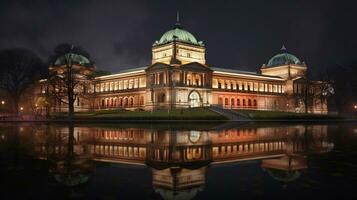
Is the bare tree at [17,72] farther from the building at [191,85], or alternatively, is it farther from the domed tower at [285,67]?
the domed tower at [285,67]

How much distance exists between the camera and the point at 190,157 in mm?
17656

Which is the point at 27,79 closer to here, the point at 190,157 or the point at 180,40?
the point at 180,40

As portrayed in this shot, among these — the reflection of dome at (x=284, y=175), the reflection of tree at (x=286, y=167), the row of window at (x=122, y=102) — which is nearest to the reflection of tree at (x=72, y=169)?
the reflection of dome at (x=284, y=175)

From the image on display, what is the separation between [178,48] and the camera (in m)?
117

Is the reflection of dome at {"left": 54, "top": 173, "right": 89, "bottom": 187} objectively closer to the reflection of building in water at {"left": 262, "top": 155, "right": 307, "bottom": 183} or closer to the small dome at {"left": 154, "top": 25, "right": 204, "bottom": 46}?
the reflection of building in water at {"left": 262, "top": 155, "right": 307, "bottom": 183}

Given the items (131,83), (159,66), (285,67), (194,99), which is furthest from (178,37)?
(285,67)

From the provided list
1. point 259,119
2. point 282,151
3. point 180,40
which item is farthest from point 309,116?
point 282,151

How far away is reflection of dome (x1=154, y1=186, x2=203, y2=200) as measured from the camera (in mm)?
9836

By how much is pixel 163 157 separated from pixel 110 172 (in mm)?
4293

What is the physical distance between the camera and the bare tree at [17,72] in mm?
96275

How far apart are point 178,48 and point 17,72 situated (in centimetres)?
4777

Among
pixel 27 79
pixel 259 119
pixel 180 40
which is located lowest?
pixel 259 119

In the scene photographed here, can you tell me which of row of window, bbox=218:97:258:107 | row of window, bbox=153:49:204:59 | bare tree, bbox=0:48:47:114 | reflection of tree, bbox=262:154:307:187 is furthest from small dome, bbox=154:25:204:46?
reflection of tree, bbox=262:154:307:187

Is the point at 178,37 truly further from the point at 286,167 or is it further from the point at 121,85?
the point at 286,167
